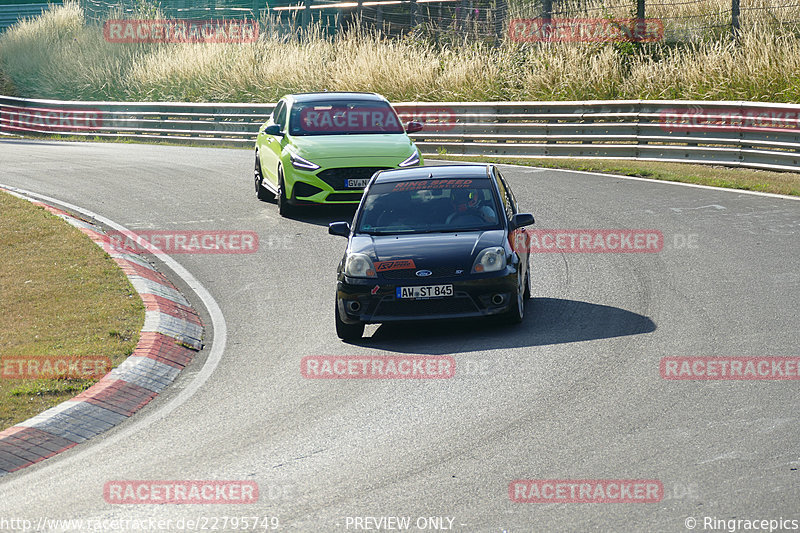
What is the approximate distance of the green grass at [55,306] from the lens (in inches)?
338

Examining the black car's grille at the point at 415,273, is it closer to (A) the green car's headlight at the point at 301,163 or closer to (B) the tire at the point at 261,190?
(A) the green car's headlight at the point at 301,163

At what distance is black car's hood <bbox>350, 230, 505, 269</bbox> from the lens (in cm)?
1010

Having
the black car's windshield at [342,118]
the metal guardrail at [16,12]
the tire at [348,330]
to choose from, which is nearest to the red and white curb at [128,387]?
the tire at [348,330]

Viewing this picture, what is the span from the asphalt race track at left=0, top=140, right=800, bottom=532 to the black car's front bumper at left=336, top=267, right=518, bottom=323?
0.27 m

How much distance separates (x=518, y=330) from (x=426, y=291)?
100 cm

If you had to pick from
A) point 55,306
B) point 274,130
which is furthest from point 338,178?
point 55,306

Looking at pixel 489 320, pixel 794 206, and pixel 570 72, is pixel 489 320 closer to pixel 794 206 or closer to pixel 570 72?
pixel 794 206

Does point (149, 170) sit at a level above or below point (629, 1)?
below

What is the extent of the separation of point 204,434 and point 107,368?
6.27 feet

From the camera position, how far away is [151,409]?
8.36 m

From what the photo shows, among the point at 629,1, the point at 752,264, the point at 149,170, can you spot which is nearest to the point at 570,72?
the point at 629,1

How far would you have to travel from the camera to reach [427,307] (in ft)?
32.8

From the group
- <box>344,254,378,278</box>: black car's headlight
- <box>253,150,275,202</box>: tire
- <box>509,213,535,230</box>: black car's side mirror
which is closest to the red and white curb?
Result: <box>344,254,378,278</box>: black car's headlight

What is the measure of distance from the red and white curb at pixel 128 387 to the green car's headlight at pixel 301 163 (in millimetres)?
4462
